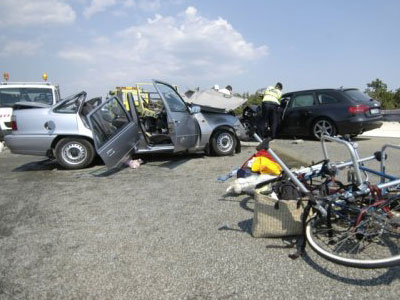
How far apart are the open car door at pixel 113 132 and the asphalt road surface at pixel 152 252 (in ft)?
2.56

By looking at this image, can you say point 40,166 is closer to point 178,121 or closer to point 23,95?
point 178,121

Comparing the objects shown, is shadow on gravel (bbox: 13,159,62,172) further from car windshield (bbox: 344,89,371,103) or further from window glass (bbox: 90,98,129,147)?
car windshield (bbox: 344,89,371,103)

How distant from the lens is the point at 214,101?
7605 mm

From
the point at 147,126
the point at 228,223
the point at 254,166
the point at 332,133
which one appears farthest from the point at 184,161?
the point at 332,133

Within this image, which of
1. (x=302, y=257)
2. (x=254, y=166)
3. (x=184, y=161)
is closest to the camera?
(x=302, y=257)

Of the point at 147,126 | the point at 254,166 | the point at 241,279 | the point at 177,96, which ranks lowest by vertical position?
the point at 241,279

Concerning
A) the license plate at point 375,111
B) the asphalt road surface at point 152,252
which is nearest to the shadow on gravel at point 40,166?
the asphalt road surface at point 152,252

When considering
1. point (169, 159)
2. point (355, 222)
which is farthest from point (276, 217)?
point (169, 159)

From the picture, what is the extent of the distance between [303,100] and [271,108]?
3.54ft

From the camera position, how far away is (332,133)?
8781mm

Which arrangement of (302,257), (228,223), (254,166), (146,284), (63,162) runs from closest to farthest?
(146,284), (302,257), (228,223), (254,166), (63,162)

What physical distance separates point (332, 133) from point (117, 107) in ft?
18.2

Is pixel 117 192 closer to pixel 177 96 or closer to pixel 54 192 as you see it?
pixel 54 192

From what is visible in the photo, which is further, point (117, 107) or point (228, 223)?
point (117, 107)
